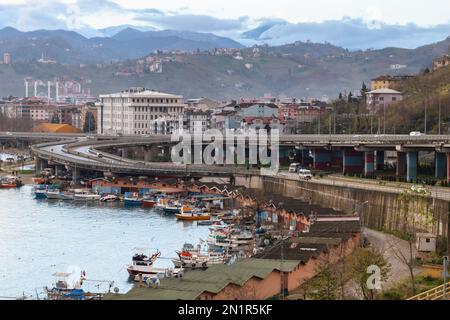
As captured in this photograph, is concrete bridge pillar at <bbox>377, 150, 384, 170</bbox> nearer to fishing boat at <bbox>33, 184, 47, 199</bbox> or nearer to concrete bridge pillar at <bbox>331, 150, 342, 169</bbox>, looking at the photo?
concrete bridge pillar at <bbox>331, 150, 342, 169</bbox>

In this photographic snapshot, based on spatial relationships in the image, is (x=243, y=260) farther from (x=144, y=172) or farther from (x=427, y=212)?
(x=144, y=172)

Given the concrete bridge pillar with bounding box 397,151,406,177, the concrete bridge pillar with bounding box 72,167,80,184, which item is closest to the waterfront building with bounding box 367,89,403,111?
the concrete bridge pillar with bounding box 72,167,80,184

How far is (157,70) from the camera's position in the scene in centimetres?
15175

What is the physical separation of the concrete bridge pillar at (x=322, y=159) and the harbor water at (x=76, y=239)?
6714 millimetres

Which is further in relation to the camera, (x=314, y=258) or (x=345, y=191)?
(x=345, y=191)

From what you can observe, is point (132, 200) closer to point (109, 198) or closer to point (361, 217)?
point (109, 198)

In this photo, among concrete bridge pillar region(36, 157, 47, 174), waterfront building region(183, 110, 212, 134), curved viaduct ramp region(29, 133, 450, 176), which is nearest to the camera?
curved viaduct ramp region(29, 133, 450, 176)

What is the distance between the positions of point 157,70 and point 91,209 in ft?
410

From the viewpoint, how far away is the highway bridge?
1027 inches

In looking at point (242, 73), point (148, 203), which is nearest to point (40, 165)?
point (148, 203)

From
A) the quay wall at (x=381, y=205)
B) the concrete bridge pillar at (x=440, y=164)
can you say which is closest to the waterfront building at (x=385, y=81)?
the concrete bridge pillar at (x=440, y=164)

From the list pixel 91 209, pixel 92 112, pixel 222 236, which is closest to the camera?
pixel 222 236

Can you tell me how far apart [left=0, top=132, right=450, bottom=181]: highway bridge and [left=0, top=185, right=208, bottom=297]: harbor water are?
138 inches
